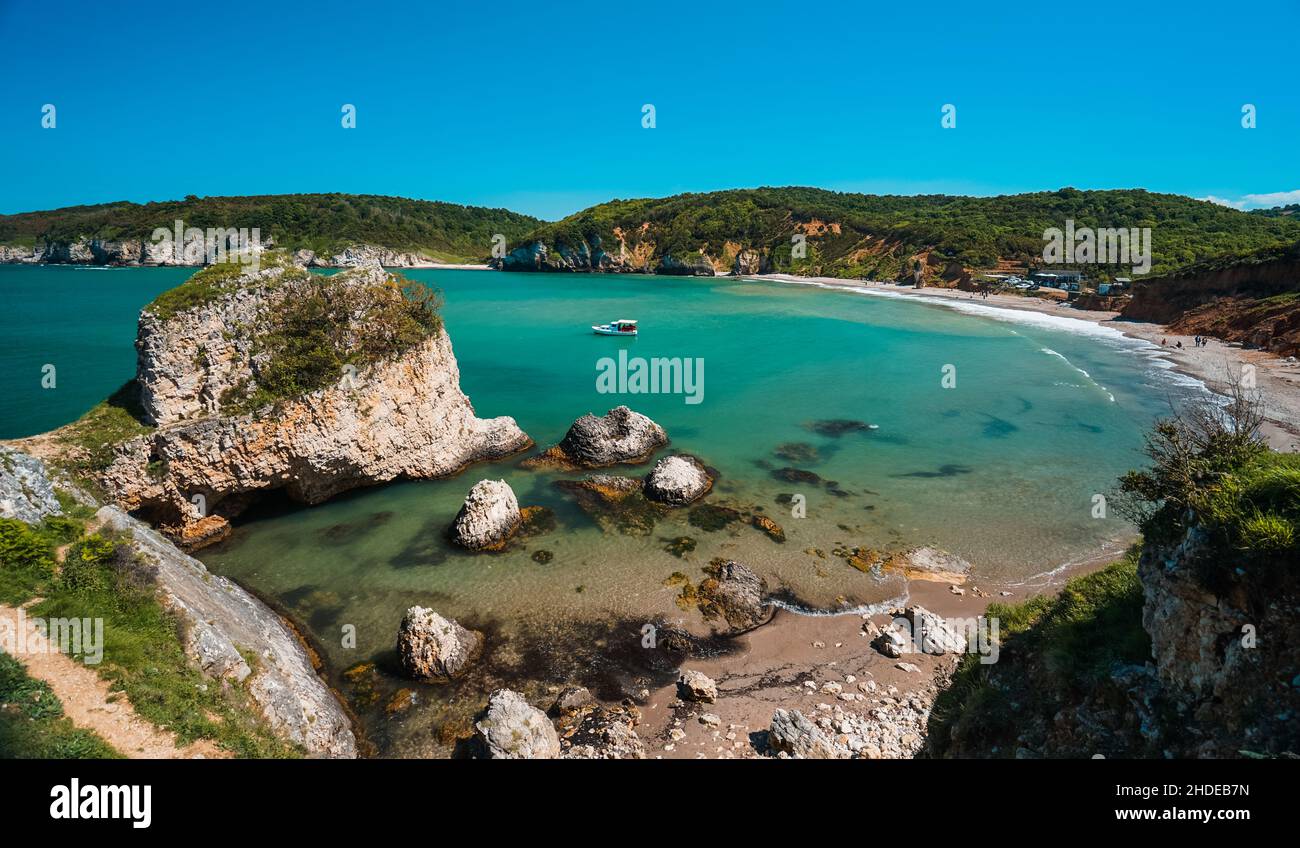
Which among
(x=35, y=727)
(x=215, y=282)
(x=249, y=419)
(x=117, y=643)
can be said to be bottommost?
(x=35, y=727)

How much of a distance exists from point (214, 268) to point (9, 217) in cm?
25257

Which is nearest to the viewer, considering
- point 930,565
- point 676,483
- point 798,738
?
point 798,738

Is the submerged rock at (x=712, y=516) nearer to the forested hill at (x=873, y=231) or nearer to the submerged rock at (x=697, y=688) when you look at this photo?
the submerged rock at (x=697, y=688)

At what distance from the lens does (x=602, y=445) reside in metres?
25.4

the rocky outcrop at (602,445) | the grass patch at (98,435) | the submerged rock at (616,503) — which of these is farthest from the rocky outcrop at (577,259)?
the grass patch at (98,435)

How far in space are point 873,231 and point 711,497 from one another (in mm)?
140892

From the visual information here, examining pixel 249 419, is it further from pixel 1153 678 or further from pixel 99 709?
pixel 1153 678

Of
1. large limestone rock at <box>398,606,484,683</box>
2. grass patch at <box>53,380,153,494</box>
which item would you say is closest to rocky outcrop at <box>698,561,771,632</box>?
large limestone rock at <box>398,606,484,683</box>

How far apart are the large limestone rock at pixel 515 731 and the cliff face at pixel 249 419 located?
14201 millimetres

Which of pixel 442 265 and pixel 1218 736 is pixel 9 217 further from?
pixel 1218 736

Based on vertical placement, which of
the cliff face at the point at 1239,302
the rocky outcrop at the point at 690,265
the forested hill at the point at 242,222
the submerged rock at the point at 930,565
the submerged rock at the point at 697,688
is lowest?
the submerged rock at the point at 697,688

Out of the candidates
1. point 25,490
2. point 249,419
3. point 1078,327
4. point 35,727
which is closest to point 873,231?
point 1078,327

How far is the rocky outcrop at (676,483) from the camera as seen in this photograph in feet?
71.3
